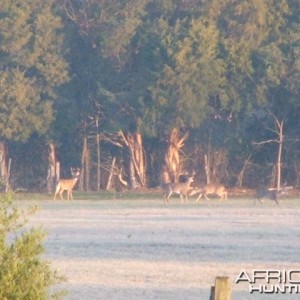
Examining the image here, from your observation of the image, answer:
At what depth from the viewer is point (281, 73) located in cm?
5262

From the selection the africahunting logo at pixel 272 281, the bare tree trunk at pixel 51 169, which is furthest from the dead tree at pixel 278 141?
the africahunting logo at pixel 272 281

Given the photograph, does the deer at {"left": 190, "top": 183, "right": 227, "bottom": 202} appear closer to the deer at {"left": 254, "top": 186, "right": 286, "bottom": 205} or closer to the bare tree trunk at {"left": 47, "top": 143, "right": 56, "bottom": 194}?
the deer at {"left": 254, "top": 186, "right": 286, "bottom": 205}

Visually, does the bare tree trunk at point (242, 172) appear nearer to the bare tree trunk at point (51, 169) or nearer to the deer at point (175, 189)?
the bare tree trunk at point (51, 169)

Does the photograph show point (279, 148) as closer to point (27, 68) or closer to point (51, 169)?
point (51, 169)

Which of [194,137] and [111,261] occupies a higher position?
[194,137]

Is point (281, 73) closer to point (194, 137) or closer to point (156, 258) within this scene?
point (194, 137)

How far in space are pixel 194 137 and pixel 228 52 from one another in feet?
14.4

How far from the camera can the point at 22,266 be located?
7.43 metres

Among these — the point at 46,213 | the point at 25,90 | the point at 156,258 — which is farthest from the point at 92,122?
the point at 156,258

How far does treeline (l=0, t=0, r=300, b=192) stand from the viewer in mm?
52406

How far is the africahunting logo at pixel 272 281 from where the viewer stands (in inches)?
566

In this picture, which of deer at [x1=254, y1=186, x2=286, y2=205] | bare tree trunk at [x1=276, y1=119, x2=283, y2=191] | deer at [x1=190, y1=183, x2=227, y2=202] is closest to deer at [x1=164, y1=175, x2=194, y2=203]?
deer at [x1=190, y1=183, x2=227, y2=202]

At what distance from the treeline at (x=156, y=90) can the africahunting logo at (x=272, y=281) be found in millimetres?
35339

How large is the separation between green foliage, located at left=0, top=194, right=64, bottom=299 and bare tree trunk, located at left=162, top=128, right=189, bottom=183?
45.7 m
